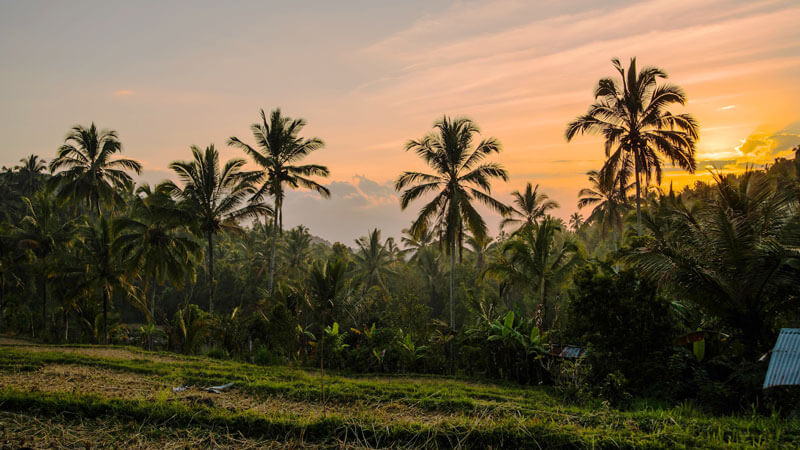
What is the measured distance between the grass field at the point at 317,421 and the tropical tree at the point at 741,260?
9.02 ft

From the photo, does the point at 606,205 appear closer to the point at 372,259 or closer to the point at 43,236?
the point at 372,259

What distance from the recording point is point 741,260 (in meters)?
9.36

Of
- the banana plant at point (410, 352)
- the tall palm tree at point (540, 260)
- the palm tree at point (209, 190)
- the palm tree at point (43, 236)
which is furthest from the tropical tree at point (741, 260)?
the palm tree at point (43, 236)

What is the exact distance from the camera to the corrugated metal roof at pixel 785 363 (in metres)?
6.86

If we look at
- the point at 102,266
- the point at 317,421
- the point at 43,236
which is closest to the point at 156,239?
the point at 102,266

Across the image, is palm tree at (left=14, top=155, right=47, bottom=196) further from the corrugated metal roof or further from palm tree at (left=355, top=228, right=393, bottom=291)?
the corrugated metal roof

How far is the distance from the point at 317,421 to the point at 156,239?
1825 centimetres

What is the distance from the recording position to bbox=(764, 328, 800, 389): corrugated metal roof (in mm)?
6855

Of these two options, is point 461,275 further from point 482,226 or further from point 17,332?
point 17,332

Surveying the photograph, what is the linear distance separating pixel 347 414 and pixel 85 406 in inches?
156

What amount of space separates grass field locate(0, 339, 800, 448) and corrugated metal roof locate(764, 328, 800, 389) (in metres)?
0.58

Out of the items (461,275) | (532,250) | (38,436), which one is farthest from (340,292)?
(461,275)

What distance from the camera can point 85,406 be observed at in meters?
6.92

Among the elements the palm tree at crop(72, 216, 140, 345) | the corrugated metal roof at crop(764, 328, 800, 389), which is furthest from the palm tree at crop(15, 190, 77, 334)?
the corrugated metal roof at crop(764, 328, 800, 389)
